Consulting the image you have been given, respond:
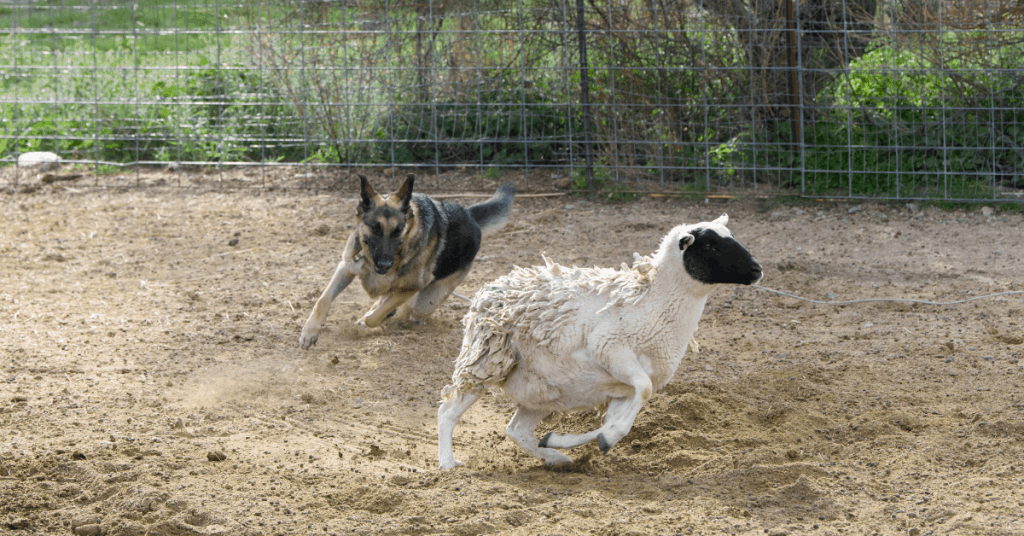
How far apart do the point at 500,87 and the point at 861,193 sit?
420 centimetres

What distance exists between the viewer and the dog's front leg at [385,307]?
660cm

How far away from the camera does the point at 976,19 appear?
9.17 m

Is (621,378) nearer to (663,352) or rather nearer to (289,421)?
(663,352)

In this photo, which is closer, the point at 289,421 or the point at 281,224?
the point at 289,421

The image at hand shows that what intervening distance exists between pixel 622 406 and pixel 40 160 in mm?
10150

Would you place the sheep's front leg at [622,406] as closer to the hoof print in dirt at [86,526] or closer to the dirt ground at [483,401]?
Result: the dirt ground at [483,401]

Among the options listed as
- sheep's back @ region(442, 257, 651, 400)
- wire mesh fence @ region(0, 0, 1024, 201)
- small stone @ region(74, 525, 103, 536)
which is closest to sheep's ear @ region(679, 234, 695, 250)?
sheep's back @ region(442, 257, 651, 400)

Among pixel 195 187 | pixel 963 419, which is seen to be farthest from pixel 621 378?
pixel 195 187

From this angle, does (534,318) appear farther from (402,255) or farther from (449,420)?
(402,255)

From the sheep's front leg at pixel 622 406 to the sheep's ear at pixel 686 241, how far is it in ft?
1.67

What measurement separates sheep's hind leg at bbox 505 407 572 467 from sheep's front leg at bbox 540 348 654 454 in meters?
0.22

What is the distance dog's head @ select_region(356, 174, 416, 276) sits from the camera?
6.43 m

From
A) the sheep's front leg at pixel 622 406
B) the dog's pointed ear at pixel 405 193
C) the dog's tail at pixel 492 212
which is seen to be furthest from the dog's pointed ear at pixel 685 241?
the dog's tail at pixel 492 212

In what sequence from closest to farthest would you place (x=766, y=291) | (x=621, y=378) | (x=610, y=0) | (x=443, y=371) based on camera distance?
1. (x=621, y=378)
2. (x=443, y=371)
3. (x=766, y=291)
4. (x=610, y=0)
